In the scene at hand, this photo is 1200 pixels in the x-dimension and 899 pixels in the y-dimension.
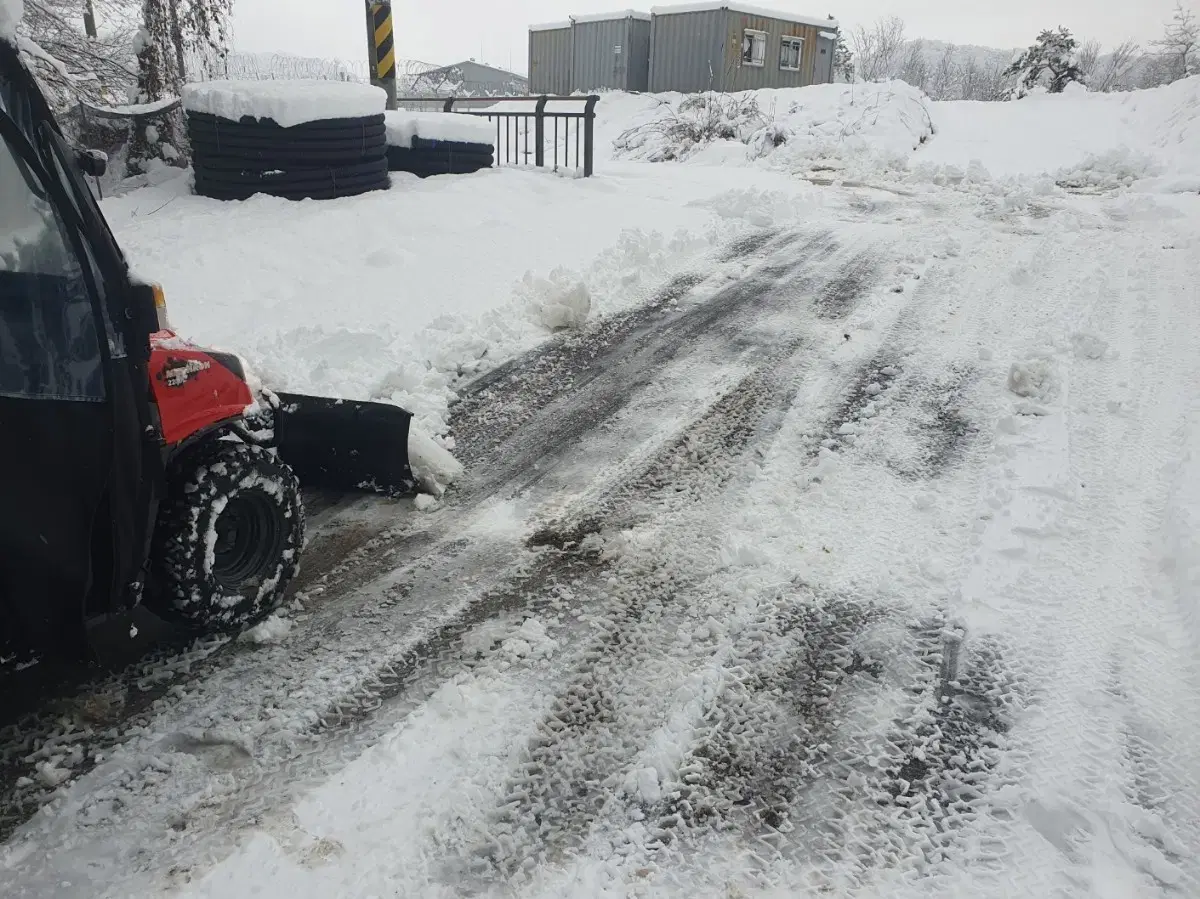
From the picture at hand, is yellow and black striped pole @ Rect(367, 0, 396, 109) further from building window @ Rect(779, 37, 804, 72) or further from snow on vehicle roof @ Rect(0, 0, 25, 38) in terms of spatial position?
building window @ Rect(779, 37, 804, 72)

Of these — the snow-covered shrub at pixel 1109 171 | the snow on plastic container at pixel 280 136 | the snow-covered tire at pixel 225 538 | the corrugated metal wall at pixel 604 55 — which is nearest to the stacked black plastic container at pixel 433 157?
the snow on plastic container at pixel 280 136

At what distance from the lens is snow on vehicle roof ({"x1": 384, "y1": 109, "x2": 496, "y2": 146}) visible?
414 inches

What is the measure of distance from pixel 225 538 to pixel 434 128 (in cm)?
881

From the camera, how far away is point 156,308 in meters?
2.64

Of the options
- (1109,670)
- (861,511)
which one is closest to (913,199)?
(861,511)

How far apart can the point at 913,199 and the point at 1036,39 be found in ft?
83.3

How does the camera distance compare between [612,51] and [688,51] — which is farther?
[612,51]

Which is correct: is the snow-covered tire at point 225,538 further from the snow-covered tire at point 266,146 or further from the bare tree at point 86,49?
the bare tree at point 86,49

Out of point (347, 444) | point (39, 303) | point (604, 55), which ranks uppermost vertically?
point (604, 55)

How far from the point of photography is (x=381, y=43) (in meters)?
11.0

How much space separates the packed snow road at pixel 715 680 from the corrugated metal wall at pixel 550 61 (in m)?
30.8

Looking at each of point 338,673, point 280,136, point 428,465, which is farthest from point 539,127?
point 338,673

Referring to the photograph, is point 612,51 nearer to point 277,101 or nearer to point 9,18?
point 277,101

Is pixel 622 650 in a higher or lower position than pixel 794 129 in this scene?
lower
